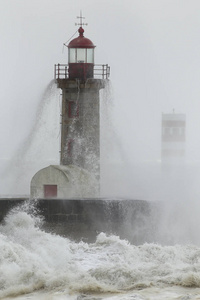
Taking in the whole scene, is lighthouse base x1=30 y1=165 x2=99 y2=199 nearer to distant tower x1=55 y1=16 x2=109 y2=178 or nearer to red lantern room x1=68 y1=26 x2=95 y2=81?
distant tower x1=55 y1=16 x2=109 y2=178

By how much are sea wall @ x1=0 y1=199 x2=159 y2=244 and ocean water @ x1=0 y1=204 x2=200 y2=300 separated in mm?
527

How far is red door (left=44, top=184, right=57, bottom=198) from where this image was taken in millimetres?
17078

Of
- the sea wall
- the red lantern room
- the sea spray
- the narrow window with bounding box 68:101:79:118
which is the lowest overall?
the sea wall

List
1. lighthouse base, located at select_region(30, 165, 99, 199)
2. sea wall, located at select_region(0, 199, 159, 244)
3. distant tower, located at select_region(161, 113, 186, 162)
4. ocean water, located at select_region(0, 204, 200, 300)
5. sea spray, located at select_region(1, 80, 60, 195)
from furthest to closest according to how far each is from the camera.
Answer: distant tower, located at select_region(161, 113, 186, 162) → sea spray, located at select_region(1, 80, 60, 195) → lighthouse base, located at select_region(30, 165, 99, 199) → sea wall, located at select_region(0, 199, 159, 244) → ocean water, located at select_region(0, 204, 200, 300)

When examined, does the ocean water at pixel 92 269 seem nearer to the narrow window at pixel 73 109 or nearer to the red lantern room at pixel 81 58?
the narrow window at pixel 73 109

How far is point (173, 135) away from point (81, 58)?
47385 mm

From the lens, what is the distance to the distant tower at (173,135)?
60.9m

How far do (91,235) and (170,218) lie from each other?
1.73 m

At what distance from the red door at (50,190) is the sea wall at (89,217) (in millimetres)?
2305

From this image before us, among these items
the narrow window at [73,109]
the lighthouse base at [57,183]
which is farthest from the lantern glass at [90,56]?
the lighthouse base at [57,183]

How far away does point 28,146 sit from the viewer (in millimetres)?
19859

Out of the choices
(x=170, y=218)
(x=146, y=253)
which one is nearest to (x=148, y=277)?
(x=146, y=253)

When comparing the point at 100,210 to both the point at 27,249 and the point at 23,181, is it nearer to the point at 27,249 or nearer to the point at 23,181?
the point at 27,249

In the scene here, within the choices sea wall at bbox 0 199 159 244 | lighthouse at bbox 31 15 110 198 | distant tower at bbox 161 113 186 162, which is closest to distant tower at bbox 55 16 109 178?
lighthouse at bbox 31 15 110 198
